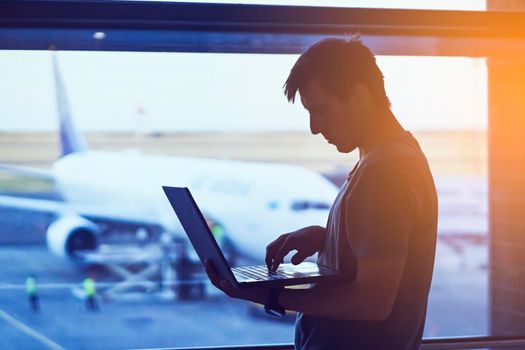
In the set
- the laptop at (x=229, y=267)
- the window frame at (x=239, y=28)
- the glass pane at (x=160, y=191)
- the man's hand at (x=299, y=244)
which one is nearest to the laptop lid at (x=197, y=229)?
the laptop at (x=229, y=267)

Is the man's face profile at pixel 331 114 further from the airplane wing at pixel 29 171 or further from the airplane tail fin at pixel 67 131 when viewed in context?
the airplane tail fin at pixel 67 131

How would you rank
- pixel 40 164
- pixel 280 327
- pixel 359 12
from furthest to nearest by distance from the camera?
pixel 280 327 → pixel 40 164 → pixel 359 12

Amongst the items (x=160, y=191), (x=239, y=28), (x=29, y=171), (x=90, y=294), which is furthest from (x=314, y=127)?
(x=90, y=294)

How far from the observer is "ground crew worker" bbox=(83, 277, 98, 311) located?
983cm

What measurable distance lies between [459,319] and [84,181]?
5562 millimetres

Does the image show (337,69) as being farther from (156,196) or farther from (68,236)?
(156,196)

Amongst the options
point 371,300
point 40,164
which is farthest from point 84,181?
point 371,300

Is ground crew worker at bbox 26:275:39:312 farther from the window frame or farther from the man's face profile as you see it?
the man's face profile

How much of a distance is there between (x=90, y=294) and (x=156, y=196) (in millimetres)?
1918

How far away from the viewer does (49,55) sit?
5.90 ft

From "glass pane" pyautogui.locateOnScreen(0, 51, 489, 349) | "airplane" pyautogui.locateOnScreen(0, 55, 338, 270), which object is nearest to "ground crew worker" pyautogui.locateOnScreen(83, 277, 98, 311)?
"glass pane" pyautogui.locateOnScreen(0, 51, 489, 349)

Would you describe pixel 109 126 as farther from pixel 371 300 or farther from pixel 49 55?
pixel 371 300

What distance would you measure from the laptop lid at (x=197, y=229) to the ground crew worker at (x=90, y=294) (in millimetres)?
9030

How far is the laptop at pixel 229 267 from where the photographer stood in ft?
2.95
